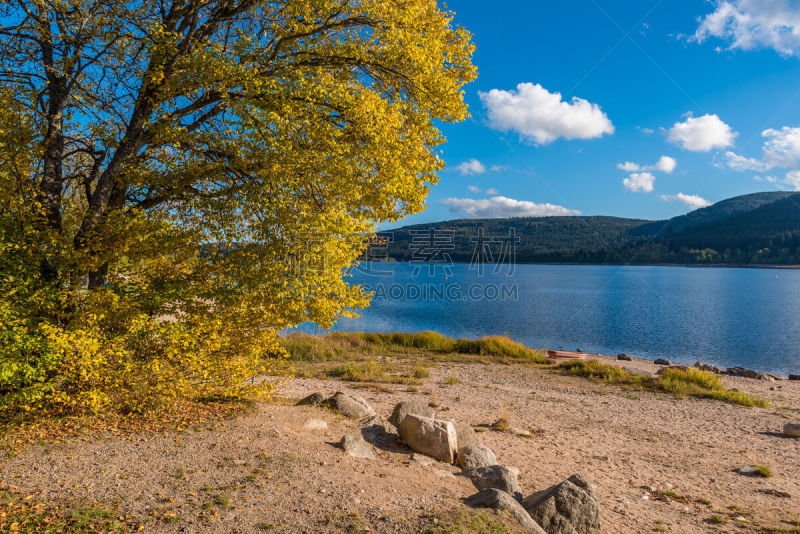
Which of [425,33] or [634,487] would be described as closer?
[634,487]

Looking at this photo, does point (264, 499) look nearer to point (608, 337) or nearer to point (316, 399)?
point (316, 399)

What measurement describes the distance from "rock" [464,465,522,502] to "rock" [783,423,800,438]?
27.7 ft

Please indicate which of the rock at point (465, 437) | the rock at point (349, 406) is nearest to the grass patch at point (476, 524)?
the rock at point (465, 437)

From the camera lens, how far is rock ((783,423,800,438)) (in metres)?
10.6

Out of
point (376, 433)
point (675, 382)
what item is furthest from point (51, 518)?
point (675, 382)

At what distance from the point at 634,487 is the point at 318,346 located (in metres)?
15.3

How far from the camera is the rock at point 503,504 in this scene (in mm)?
5012

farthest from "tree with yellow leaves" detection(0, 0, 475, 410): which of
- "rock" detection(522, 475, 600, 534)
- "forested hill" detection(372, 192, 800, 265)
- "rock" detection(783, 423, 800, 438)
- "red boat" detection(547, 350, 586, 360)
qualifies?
"forested hill" detection(372, 192, 800, 265)

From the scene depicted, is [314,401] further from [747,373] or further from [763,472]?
[747,373]

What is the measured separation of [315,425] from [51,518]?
3899 millimetres

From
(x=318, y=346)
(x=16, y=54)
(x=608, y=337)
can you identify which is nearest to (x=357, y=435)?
(x=16, y=54)

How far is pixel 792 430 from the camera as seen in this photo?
1070 cm

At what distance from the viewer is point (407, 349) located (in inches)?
893

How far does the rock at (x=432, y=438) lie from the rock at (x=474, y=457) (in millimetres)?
164
